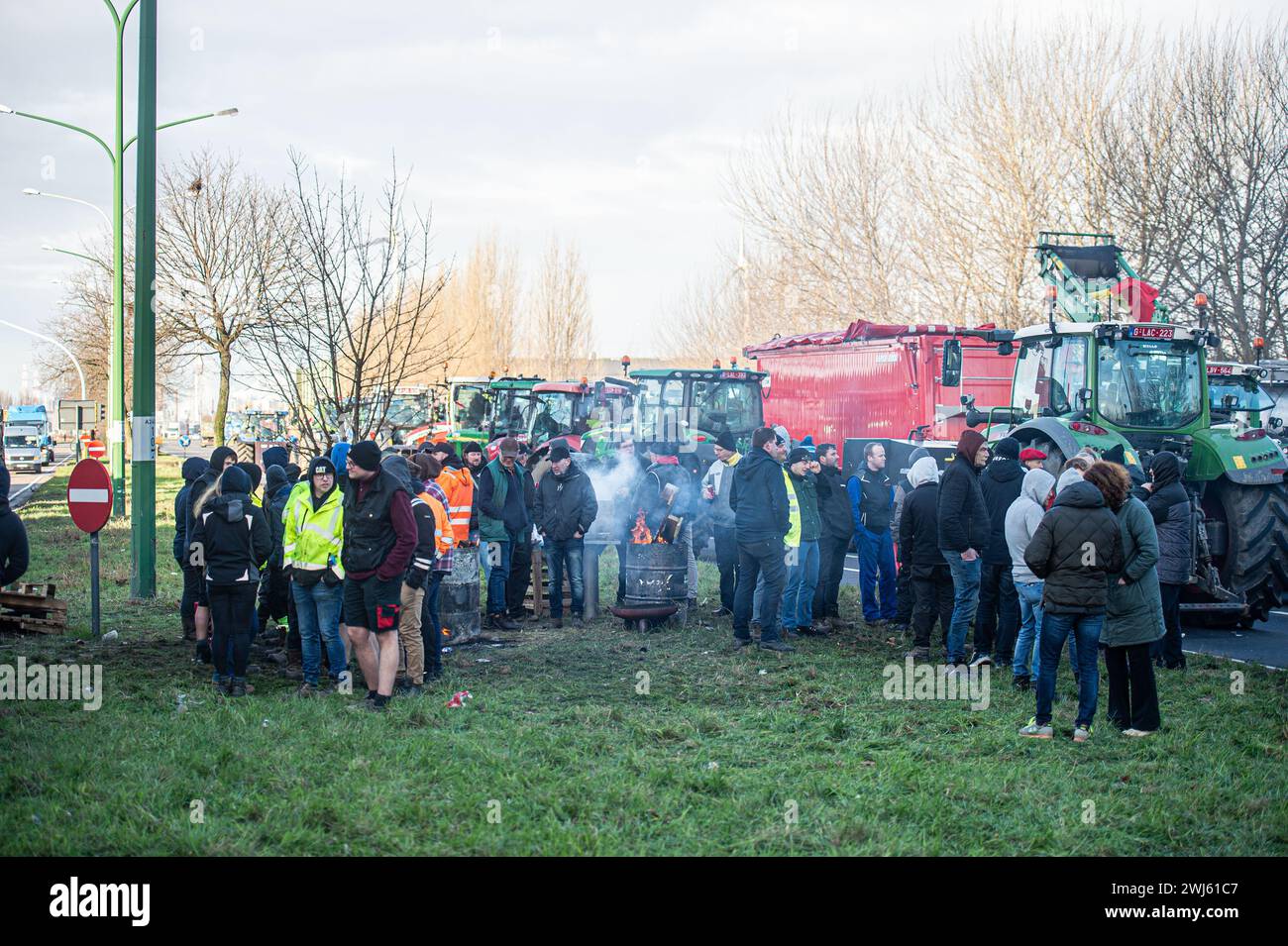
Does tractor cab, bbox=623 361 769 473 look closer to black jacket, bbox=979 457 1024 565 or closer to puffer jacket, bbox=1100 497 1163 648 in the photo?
black jacket, bbox=979 457 1024 565

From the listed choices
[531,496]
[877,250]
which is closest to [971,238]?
[877,250]

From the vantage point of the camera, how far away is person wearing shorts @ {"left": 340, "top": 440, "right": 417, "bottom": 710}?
810 centimetres

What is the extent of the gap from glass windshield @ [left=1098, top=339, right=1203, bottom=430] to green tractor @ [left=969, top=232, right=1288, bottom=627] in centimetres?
1

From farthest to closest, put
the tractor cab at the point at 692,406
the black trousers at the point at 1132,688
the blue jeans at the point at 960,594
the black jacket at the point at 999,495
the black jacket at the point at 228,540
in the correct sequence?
the tractor cab at the point at 692,406
the black jacket at the point at 999,495
the blue jeans at the point at 960,594
the black jacket at the point at 228,540
the black trousers at the point at 1132,688

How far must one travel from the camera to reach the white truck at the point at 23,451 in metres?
49.9

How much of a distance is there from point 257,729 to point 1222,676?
297 inches

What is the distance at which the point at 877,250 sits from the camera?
106ft

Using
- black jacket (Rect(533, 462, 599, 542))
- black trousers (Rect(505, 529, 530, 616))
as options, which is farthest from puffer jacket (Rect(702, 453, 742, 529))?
black trousers (Rect(505, 529, 530, 616))

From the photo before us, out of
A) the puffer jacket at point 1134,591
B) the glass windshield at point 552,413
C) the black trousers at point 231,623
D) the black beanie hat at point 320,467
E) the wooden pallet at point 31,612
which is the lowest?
the wooden pallet at point 31,612

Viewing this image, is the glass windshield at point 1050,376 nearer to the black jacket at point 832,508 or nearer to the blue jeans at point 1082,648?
the black jacket at point 832,508

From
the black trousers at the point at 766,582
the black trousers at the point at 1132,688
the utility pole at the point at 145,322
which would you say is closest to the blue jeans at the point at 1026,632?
the black trousers at the point at 1132,688

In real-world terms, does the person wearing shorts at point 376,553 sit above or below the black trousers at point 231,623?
above

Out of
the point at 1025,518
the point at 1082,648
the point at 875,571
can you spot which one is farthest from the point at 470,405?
the point at 1082,648

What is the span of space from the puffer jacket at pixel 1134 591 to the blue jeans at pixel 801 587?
165 inches
